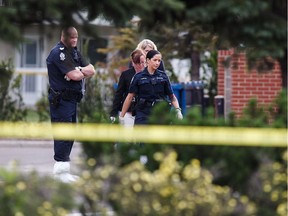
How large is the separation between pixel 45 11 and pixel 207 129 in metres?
1.44

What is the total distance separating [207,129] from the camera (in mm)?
6621

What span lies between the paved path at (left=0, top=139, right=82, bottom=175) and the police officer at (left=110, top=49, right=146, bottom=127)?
1.64 meters

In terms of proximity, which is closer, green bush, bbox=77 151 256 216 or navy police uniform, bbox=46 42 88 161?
green bush, bbox=77 151 256 216

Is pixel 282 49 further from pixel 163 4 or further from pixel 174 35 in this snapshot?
pixel 174 35

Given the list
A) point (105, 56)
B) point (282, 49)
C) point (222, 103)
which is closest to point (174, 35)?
point (222, 103)

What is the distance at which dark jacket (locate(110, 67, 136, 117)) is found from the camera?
12922 millimetres

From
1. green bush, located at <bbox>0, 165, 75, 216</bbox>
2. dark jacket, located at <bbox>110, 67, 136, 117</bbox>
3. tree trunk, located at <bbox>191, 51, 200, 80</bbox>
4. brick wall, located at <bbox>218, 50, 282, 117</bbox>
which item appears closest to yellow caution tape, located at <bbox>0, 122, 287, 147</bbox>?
green bush, located at <bbox>0, 165, 75, 216</bbox>

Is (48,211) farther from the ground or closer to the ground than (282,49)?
closer to the ground

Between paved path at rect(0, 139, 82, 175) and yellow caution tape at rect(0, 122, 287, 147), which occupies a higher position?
yellow caution tape at rect(0, 122, 287, 147)

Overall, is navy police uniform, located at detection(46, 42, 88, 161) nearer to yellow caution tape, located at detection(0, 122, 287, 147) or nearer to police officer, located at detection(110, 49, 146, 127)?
police officer, located at detection(110, 49, 146, 127)

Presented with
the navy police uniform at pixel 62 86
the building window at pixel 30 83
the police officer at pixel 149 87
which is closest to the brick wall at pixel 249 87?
the police officer at pixel 149 87

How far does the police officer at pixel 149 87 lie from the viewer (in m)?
11.9

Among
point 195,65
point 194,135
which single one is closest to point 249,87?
point 195,65

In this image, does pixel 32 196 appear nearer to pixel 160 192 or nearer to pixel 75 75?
pixel 160 192
